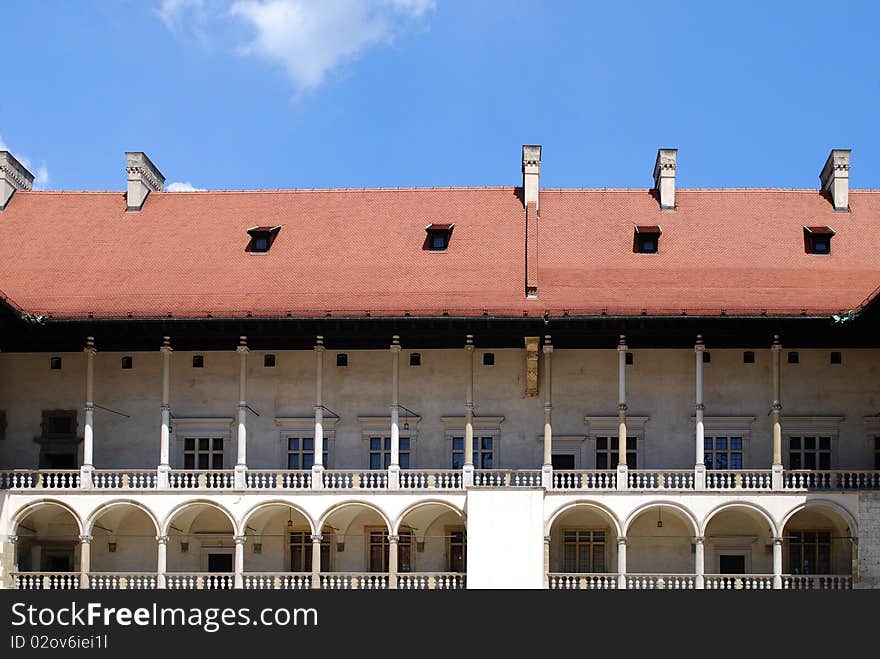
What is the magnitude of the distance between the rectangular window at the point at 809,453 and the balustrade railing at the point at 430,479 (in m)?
7.80

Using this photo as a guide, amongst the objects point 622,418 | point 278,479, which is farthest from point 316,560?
point 622,418

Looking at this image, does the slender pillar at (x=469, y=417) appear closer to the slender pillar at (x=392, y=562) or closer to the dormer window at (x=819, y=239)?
the slender pillar at (x=392, y=562)

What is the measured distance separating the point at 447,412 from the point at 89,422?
8.32 m

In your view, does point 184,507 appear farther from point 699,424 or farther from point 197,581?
point 699,424

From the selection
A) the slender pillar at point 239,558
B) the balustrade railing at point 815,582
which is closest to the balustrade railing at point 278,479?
the slender pillar at point 239,558

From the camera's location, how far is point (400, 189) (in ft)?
150

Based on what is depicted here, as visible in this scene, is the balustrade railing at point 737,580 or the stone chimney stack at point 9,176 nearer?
the balustrade railing at point 737,580

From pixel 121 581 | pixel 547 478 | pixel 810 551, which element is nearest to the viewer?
pixel 547 478

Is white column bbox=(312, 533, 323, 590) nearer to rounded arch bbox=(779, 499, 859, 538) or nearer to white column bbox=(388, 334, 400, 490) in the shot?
white column bbox=(388, 334, 400, 490)

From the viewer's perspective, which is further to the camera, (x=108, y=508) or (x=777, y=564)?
(x=108, y=508)

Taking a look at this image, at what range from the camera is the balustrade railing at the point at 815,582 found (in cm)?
3850

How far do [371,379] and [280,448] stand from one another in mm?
2713

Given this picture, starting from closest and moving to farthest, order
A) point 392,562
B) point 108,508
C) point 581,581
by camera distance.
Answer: point 581,581 < point 392,562 < point 108,508

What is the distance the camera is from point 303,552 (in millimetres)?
41250
